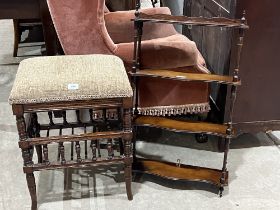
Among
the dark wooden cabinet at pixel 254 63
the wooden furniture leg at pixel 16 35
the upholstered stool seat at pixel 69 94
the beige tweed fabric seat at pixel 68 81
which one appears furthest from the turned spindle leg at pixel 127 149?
the wooden furniture leg at pixel 16 35

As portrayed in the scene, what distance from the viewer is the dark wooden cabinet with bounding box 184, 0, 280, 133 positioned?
180 cm

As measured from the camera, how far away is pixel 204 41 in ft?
7.86

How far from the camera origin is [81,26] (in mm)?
1733

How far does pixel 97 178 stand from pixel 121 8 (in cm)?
132

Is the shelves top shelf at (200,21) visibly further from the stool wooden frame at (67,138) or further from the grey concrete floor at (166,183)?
the grey concrete floor at (166,183)

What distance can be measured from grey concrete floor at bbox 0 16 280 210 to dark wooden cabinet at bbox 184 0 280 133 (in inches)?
7.5

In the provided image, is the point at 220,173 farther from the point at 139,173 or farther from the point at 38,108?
the point at 38,108

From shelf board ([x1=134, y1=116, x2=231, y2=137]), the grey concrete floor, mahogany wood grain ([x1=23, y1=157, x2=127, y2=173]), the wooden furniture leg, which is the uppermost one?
the wooden furniture leg

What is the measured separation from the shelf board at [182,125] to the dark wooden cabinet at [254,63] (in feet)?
0.98

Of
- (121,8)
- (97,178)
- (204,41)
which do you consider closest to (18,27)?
(121,8)

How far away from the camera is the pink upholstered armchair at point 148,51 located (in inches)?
67.2

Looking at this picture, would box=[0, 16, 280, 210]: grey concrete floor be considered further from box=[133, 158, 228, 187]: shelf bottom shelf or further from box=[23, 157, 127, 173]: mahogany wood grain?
box=[23, 157, 127, 173]: mahogany wood grain

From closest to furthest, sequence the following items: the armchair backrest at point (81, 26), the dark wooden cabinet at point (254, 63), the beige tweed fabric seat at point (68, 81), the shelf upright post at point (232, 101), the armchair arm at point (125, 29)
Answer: the beige tweed fabric seat at point (68, 81) → the shelf upright post at point (232, 101) → the armchair backrest at point (81, 26) → the dark wooden cabinet at point (254, 63) → the armchair arm at point (125, 29)

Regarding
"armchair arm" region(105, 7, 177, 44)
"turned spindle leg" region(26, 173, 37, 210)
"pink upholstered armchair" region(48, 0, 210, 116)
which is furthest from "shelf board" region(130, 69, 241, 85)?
"armchair arm" region(105, 7, 177, 44)
